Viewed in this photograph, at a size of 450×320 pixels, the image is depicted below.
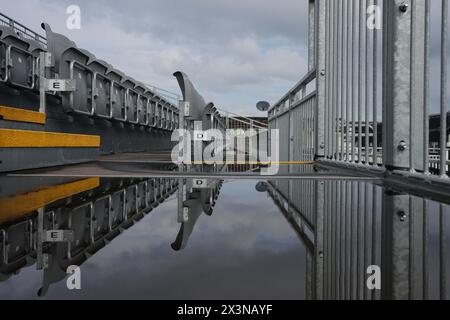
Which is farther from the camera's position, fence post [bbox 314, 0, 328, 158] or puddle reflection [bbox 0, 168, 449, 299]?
fence post [bbox 314, 0, 328, 158]

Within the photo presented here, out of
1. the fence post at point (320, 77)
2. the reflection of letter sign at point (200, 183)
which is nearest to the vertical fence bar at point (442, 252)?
the reflection of letter sign at point (200, 183)

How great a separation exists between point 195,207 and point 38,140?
8.81ft

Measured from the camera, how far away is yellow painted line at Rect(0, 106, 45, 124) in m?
3.98

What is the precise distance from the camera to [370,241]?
168 cm

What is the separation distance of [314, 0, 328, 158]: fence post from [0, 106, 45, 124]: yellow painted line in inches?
138

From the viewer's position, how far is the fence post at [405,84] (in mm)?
3186

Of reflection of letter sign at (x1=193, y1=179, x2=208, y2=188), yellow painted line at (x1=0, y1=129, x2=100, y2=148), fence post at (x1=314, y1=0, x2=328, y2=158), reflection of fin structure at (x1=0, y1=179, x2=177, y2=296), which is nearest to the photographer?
reflection of fin structure at (x1=0, y1=179, x2=177, y2=296)

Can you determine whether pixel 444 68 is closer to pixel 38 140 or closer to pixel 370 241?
pixel 370 241

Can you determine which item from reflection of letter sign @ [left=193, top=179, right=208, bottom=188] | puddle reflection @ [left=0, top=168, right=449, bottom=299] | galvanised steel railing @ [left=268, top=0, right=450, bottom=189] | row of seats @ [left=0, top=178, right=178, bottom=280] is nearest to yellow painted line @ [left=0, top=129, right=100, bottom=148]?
puddle reflection @ [left=0, top=168, right=449, bottom=299]

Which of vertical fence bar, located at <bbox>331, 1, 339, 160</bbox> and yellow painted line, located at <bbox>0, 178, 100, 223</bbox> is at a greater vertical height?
vertical fence bar, located at <bbox>331, 1, 339, 160</bbox>

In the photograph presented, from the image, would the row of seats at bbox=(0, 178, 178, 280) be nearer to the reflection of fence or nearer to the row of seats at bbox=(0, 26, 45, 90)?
the reflection of fence
